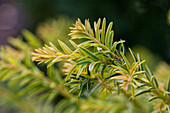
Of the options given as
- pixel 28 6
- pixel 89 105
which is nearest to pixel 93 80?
pixel 89 105

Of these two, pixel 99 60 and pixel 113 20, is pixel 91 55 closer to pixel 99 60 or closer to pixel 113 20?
pixel 99 60

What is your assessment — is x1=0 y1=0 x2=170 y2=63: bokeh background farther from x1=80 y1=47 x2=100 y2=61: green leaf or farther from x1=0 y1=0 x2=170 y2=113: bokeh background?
x1=80 y1=47 x2=100 y2=61: green leaf

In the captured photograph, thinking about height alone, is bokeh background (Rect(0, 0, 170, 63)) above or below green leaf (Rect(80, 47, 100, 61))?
above

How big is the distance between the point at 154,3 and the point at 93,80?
196 millimetres

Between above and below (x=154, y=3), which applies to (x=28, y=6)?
above

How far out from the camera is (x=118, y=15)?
1.96 feet

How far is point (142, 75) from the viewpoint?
16 centimetres

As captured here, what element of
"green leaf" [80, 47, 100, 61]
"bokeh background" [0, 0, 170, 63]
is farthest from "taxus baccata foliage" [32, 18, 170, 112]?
"bokeh background" [0, 0, 170, 63]

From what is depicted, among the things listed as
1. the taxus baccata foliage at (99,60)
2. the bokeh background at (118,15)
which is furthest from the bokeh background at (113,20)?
the taxus baccata foliage at (99,60)

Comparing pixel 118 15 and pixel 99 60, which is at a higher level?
pixel 118 15

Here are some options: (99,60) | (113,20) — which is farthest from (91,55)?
(113,20)

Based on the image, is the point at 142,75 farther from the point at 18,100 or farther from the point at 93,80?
the point at 18,100

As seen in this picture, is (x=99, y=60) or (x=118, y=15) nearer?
(x=99, y=60)

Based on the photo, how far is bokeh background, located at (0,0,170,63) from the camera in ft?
0.98
